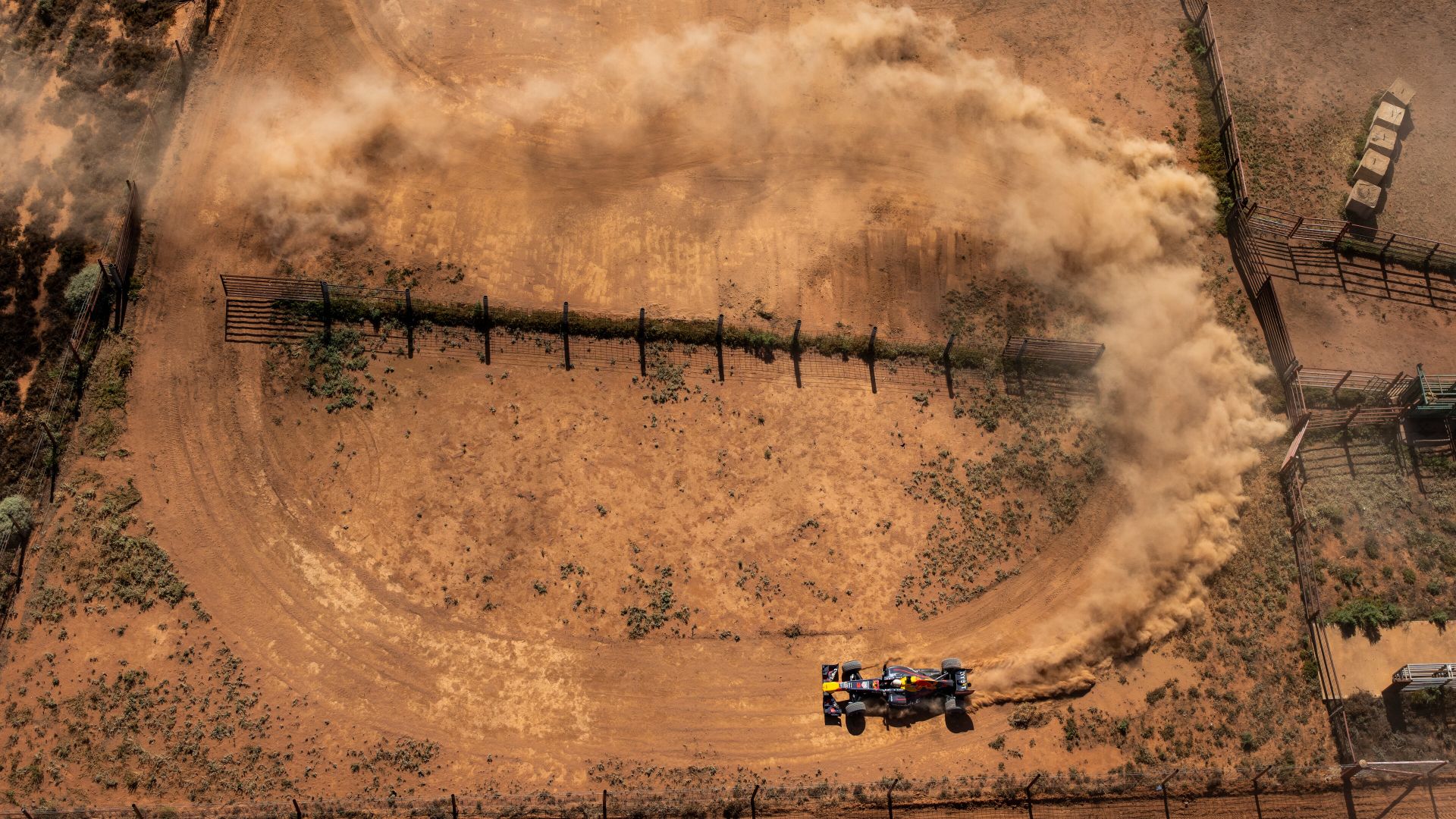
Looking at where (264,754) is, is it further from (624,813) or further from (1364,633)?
(1364,633)

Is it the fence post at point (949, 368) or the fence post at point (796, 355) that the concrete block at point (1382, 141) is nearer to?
the fence post at point (949, 368)

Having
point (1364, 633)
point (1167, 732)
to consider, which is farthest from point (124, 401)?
point (1364, 633)

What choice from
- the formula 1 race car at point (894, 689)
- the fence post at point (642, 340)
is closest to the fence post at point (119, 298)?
the fence post at point (642, 340)

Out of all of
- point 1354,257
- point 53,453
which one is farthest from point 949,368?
point 53,453

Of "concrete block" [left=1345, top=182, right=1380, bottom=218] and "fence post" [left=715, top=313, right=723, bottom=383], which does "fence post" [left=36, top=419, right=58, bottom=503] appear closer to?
"fence post" [left=715, top=313, right=723, bottom=383]

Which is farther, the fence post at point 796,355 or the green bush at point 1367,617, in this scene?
the fence post at point 796,355

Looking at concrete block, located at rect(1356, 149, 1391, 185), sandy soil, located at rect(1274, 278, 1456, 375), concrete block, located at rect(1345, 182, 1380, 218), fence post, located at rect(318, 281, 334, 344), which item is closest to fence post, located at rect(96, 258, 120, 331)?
fence post, located at rect(318, 281, 334, 344)
